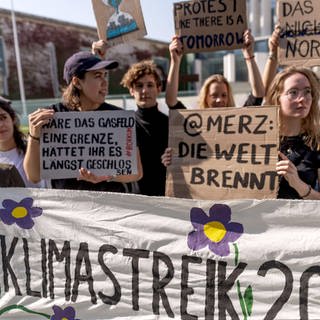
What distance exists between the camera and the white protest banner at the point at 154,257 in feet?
5.75

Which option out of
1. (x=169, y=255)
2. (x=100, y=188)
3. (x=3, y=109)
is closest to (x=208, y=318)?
(x=169, y=255)

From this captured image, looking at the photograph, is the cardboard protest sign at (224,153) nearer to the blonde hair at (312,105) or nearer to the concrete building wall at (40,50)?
the blonde hair at (312,105)

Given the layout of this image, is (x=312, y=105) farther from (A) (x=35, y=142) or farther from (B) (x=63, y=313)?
(B) (x=63, y=313)

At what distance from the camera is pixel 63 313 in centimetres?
210

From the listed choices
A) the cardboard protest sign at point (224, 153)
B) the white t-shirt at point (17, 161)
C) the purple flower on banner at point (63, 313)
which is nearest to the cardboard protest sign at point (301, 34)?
the cardboard protest sign at point (224, 153)

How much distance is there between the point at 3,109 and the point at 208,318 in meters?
1.69

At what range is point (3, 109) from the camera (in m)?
2.50

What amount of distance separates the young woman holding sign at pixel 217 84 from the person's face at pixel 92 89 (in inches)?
19.4

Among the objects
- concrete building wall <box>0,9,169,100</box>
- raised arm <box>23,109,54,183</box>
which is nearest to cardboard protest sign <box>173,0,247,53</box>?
raised arm <box>23,109,54,183</box>

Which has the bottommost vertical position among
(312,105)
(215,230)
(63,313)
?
(63,313)

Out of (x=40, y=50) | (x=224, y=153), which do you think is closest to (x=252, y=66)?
(x=224, y=153)

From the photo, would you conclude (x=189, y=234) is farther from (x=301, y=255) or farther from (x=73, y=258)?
(x=73, y=258)

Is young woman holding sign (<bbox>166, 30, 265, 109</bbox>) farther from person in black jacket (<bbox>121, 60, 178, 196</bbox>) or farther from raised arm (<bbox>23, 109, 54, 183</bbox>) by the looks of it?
raised arm (<bbox>23, 109, 54, 183</bbox>)

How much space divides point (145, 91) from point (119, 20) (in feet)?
1.65
